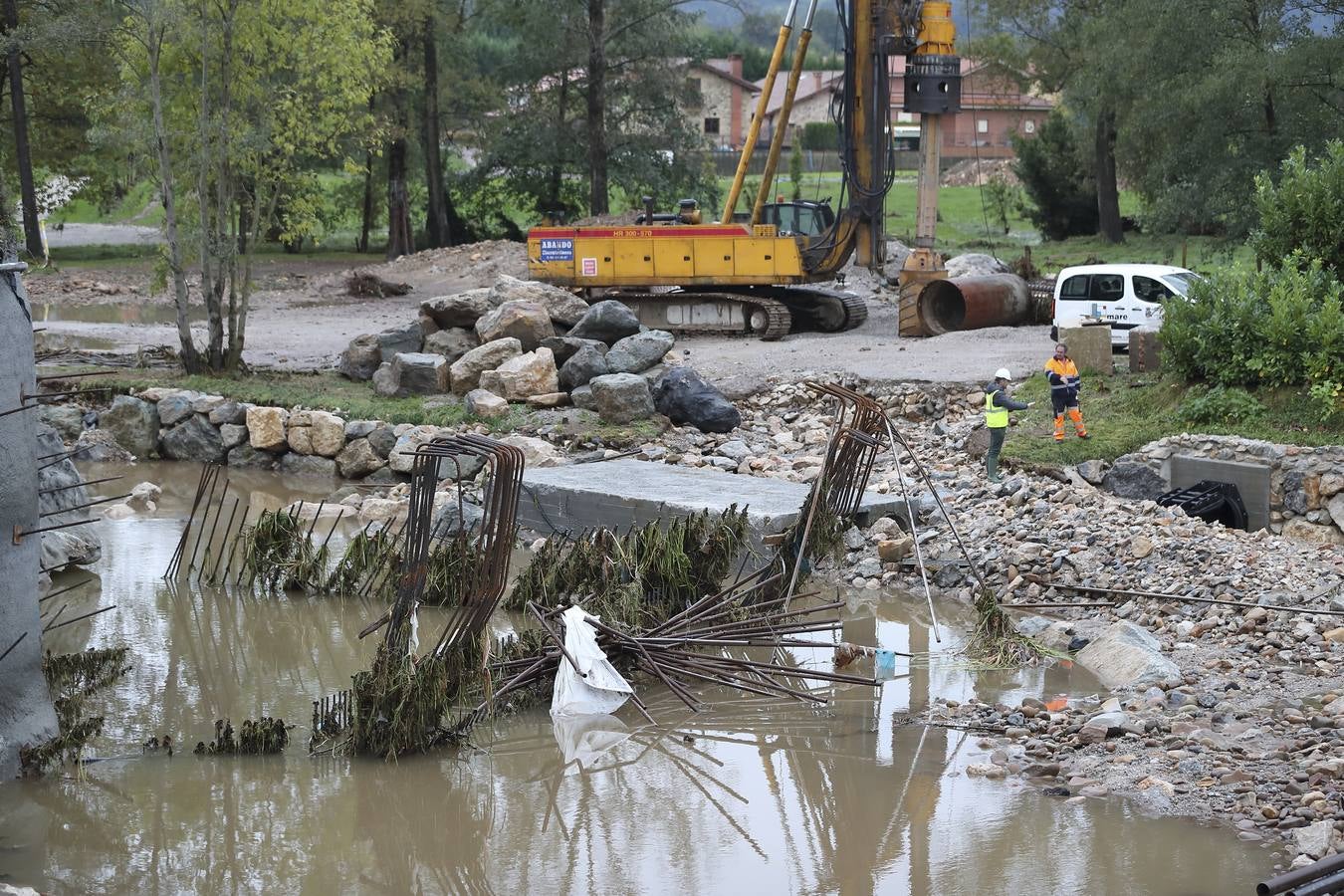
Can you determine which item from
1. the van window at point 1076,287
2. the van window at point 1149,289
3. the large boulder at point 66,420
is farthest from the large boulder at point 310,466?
the van window at point 1149,289

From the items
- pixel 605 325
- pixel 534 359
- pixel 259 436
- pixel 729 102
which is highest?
→ pixel 729 102

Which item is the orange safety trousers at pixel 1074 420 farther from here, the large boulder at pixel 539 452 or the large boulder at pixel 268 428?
the large boulder at pixel 268 428

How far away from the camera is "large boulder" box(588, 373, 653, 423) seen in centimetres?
1834

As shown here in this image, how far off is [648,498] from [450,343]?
8.88m

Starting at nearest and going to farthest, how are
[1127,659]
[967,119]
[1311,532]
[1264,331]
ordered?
1. [1127,659]
2. [1311,532]
3. [1264,331]
4. [967,119]

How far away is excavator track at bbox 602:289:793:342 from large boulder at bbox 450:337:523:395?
578 centimetres

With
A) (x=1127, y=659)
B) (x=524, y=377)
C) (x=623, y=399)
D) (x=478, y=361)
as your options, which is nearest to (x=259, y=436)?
(x=478, y=361)

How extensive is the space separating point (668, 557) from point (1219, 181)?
18.2 meters

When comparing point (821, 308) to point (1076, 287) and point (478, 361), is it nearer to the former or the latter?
point (1076, 287)

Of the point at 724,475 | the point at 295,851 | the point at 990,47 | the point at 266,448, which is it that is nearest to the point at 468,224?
the point at 990,47

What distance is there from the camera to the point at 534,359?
19.5 metres

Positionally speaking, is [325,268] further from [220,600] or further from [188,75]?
[220,600]

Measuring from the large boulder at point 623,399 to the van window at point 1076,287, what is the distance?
7.01 m

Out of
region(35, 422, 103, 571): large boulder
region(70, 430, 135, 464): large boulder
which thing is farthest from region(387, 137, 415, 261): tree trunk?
region(35, 422, 103, 571): large boulder
